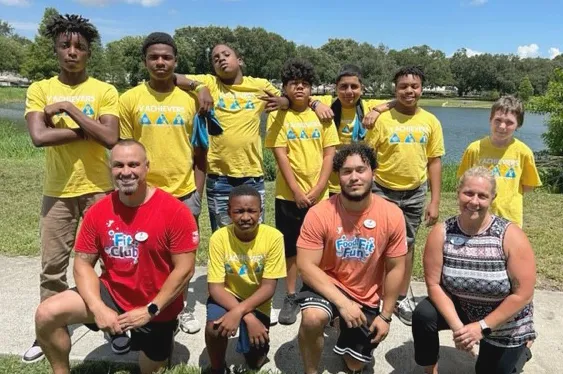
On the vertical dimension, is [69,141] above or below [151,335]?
above

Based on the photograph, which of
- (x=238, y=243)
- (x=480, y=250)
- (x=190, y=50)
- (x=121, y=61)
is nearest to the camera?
(x=480, y=250)

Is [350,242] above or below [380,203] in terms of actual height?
below

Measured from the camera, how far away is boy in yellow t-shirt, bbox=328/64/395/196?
4.32m

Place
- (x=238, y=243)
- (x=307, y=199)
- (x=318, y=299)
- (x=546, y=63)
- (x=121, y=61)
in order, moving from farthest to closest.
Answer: (x=546, y=63), (x=121, y=61), (x=307, y=199), (x=238, y=243), (x=318, y=299)

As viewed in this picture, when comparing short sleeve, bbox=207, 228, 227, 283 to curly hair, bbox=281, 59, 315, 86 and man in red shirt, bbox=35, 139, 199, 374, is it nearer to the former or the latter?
man in red shirt, bbox=35, 139, 199, 374

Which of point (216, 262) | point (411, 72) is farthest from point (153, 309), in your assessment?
point (411, 72)

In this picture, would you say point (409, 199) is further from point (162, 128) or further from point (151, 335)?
point (151, 335)

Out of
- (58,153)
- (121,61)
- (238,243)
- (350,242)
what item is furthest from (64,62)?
(121,61)

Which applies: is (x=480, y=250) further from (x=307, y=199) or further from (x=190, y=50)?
(x=190, y=50)

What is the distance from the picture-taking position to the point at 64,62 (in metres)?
3.50

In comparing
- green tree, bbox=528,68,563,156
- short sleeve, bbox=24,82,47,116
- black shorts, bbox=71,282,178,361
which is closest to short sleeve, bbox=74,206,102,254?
black shorts, bbox=71,282,178,361

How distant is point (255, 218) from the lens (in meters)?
3.38

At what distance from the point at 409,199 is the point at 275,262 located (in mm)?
1522

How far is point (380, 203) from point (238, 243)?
3.29 ft
